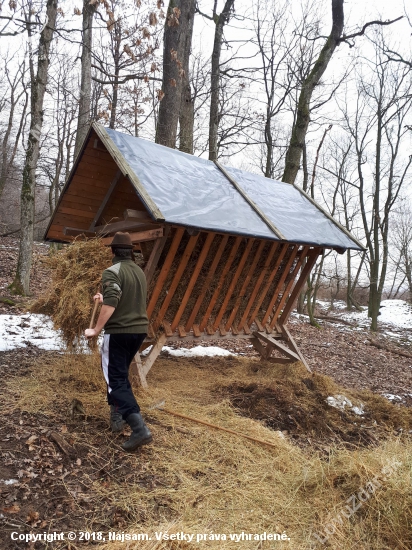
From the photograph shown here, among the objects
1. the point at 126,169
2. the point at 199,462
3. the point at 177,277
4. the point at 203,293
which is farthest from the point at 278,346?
the point at 126,169

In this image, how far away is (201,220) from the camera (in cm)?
519

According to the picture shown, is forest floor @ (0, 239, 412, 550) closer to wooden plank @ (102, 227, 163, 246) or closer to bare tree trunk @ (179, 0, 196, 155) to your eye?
wooden plank @ (102, 227, 163, 246)

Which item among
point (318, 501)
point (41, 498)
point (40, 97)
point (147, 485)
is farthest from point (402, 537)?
point (40, 97)

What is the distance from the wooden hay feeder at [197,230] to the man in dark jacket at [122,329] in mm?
868

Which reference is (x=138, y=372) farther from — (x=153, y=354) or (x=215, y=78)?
(x=215, y=78)

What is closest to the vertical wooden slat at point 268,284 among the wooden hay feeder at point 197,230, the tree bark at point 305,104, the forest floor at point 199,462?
the wooden hay feeder at point 197,230

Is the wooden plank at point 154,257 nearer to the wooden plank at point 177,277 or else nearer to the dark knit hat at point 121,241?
the wooden plank at point 177,277

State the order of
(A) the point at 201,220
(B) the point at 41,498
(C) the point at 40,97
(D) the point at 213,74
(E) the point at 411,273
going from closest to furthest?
(B) the point at 41,498
(A) the point at 201,220
(C) the point at 40,97
(D) the point at 213,74
(E) the point at 411,273

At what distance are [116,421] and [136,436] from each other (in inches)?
15.5

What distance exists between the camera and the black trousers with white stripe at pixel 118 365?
13.0 ft

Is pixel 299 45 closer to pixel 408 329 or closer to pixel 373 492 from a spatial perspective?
pixel 408 329

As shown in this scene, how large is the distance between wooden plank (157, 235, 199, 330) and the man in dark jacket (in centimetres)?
163

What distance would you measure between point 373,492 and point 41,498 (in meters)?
2.41

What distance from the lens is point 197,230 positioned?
17.0ft
